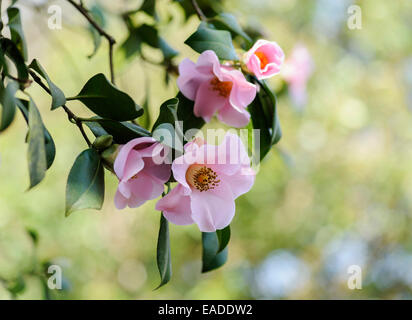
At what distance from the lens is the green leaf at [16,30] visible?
540 millimetres

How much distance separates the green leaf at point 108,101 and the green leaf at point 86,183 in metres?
0.06

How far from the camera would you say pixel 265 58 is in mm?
640

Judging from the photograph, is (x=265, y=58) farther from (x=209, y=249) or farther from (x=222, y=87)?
(x=209, y=249)

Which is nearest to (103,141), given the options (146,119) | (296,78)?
(146,119)

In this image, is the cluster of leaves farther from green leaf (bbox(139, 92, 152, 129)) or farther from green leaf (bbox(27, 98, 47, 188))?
green leaf (bbox(139, 92, 152, 129))

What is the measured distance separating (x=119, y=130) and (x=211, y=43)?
16 centimetres

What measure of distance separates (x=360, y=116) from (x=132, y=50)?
2.13m

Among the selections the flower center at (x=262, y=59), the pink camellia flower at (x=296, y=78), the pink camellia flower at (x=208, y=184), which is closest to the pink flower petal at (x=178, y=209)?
the pink camellia flower at (x=208, y=184)

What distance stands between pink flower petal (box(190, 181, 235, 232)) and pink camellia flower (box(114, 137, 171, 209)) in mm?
43

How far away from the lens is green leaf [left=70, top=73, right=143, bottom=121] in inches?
21.7

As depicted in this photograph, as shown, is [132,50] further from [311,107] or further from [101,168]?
[311,107]

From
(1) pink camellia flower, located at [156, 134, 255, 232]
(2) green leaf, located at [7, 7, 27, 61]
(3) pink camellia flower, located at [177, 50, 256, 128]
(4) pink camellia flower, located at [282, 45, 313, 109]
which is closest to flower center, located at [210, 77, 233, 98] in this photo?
(3) pink camellia flower, located at [177, 50, 256, 128]

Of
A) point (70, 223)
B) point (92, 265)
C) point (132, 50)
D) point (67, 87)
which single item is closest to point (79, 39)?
point (67, 87)
